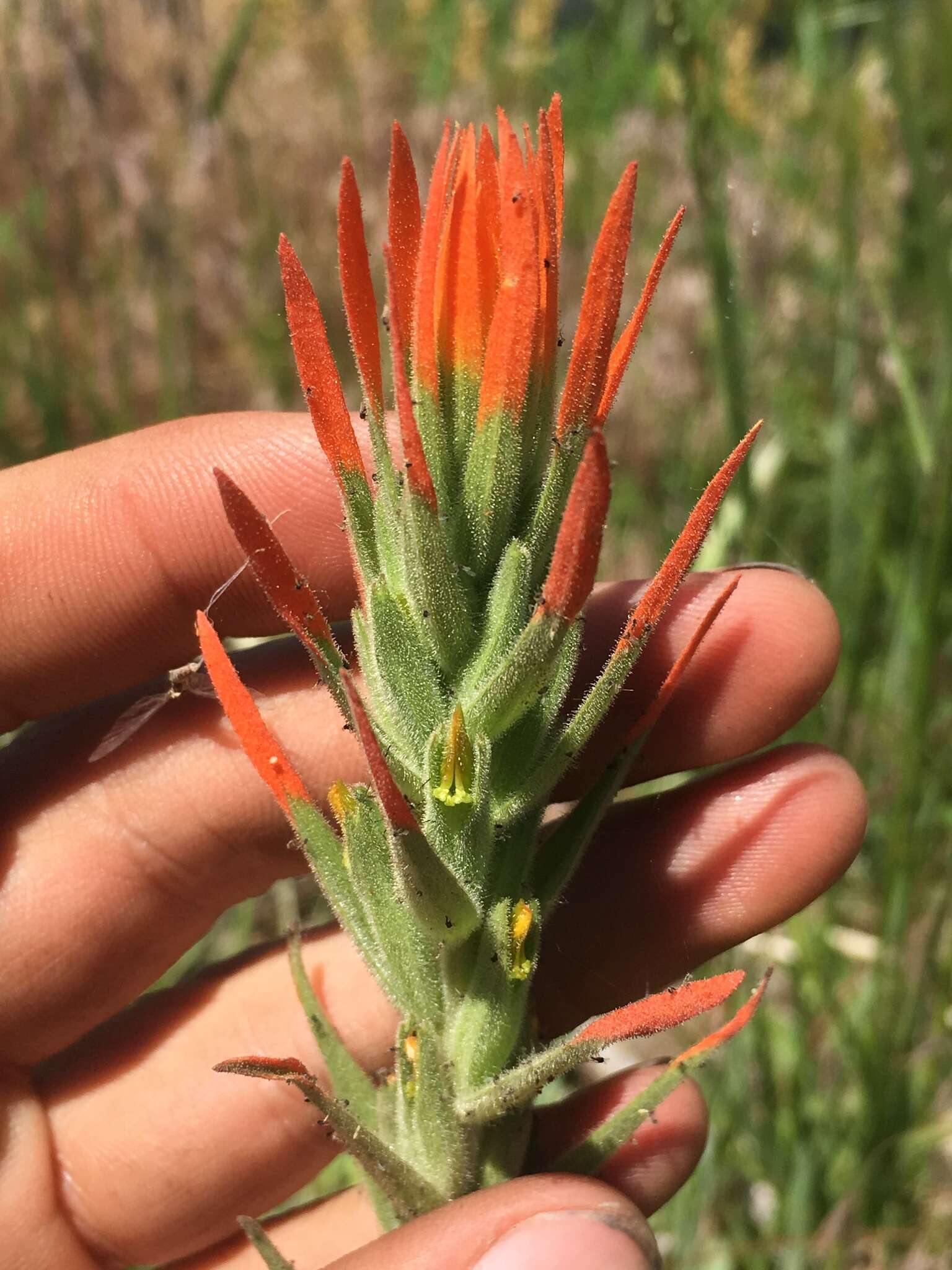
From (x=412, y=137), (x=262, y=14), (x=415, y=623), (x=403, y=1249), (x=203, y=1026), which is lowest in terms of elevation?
(x=203, y=1026)

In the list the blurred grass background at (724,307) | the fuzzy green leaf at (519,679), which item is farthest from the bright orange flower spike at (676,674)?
the blurred grass background at (724,307)

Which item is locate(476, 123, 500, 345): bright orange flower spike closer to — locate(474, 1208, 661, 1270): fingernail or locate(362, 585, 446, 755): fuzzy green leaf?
locate(362, 585, 446, 755): fuzzy green leaf

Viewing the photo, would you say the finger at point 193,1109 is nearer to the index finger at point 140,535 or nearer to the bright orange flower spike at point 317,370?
the index finger at point 140,535

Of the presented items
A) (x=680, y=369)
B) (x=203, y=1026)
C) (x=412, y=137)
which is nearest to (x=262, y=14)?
(x=412, y=137)

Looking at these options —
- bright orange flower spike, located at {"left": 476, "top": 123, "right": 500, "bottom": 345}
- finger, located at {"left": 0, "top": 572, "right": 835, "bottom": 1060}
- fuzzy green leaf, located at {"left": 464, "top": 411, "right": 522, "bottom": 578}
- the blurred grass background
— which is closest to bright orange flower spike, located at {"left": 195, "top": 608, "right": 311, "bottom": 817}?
fuzzy green leaf, located at {"left": 464, "top": 411, "right": 522, "bottom": 578}

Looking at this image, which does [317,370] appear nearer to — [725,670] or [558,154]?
[558,154]

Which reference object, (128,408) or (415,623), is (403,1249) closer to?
(415,623)

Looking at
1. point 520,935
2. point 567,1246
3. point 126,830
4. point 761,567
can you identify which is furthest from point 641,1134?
point 126,830
